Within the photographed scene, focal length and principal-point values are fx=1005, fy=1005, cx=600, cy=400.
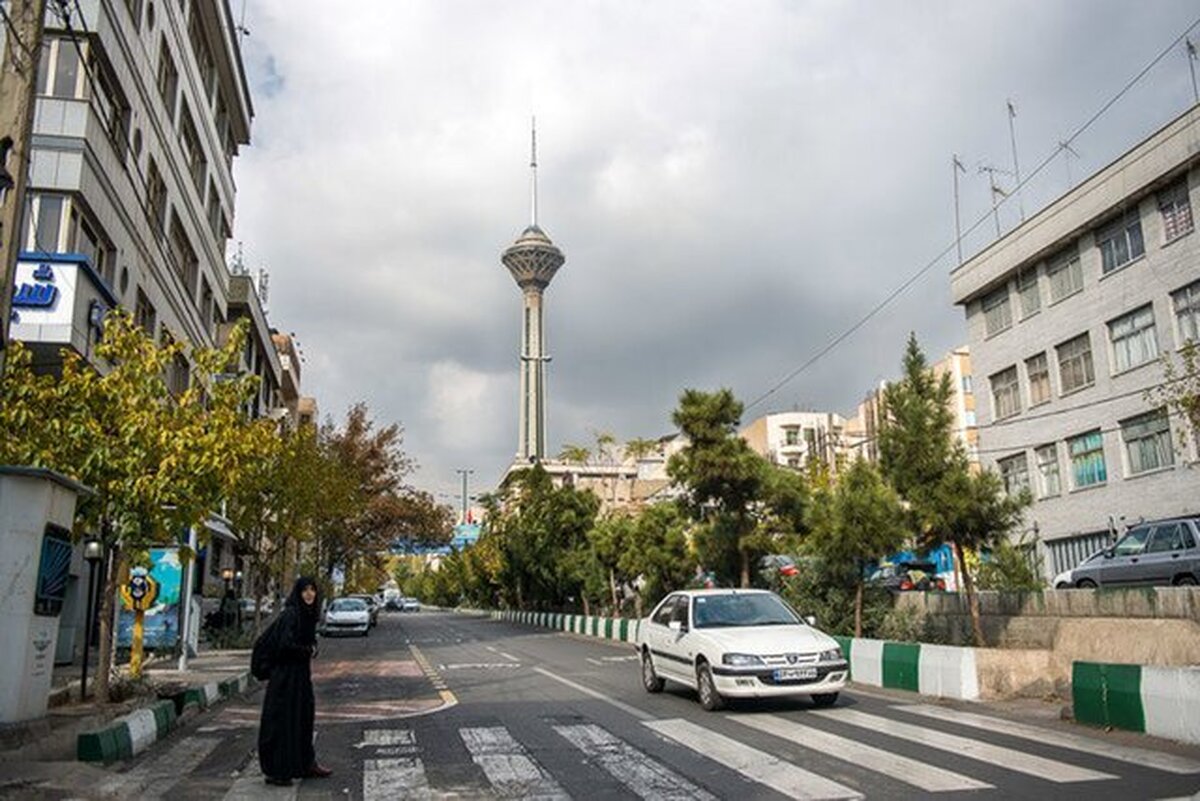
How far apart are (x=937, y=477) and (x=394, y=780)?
41.6ft

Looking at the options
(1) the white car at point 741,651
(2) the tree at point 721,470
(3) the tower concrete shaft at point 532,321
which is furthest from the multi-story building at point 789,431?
(1) the white car at point 741,651

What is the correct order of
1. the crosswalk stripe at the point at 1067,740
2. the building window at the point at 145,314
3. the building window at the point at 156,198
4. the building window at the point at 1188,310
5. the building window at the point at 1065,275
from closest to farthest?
the crosswalk stripe at the point at 1067,740 → the building window at the point at 145,314 → the building window at the point at 156,198 → the building window at the point at 1188,310 → the building window at the point at 1065,275

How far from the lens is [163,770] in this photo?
900 centimetres

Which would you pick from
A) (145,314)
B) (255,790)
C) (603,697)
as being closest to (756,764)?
(255,790)

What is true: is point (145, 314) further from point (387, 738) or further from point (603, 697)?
point (387, 738)

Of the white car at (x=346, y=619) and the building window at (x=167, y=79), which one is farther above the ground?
the building window at (x=167, y=79)

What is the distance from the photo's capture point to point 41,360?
19.4 meters

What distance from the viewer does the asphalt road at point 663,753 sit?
7641 mm

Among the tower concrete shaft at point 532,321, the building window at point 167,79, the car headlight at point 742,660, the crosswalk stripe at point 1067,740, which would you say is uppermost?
the tower concrete shaft at point 532,321

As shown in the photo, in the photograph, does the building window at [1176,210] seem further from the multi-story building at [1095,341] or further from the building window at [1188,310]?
the building window at [1188,310]

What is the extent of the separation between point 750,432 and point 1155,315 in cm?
7977

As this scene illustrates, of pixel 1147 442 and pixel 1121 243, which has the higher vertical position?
pixel 1121 243

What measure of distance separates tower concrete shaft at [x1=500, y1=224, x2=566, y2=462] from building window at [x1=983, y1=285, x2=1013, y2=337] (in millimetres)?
117980

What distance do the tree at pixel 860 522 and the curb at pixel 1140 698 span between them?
8136mm
